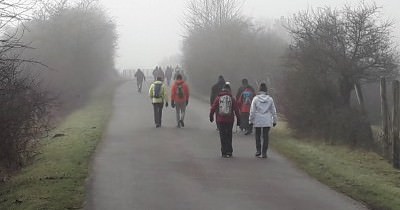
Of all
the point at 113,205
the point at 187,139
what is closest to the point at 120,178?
the point at 113,205

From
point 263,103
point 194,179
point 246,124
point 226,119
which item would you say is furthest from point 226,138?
point 246,124

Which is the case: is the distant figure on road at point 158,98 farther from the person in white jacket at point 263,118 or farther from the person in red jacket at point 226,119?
the person in white jacket at point 263,118

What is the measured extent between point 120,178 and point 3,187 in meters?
2.25

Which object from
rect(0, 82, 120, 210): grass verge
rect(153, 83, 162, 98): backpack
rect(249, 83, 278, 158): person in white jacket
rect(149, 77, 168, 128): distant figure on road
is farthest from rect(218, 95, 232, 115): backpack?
rect(153, 83, 162, 98): backpack

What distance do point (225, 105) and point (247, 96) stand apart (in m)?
4.17

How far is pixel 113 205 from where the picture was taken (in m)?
8.35

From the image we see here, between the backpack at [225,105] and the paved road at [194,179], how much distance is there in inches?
42.3

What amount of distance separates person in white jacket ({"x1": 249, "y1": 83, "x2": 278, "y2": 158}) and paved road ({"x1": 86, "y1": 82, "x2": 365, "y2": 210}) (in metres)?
0.34

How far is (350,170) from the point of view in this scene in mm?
11633

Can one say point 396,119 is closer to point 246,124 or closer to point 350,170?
point 350,170

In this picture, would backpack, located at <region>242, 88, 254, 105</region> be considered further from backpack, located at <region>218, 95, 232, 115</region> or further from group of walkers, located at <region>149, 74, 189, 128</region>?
backpack, located at <region>218, 95, 232, 115</region>

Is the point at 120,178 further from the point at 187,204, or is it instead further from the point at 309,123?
the point at 309,123

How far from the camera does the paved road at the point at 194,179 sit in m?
8.59

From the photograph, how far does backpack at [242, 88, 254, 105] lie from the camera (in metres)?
17.4
